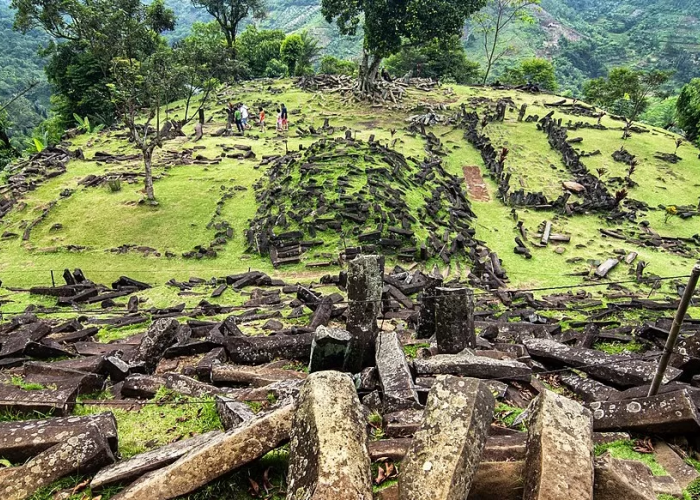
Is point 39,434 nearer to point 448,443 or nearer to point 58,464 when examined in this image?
point 58,464

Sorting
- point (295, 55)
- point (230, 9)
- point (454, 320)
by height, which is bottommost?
point (454, 320)

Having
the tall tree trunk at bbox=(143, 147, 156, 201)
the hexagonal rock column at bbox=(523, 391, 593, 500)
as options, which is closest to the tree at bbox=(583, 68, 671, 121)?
the tall tree trunk at bbox=(143, 147, 156, 201)

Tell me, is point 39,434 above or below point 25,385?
above

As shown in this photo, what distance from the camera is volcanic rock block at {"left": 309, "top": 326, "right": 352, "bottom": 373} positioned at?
589 centimetres

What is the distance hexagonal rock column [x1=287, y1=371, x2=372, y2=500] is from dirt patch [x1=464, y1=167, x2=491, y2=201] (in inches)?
798

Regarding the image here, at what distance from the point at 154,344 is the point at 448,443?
5565 mm

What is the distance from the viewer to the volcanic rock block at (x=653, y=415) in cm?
409

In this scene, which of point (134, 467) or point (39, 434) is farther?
point (39, 434)

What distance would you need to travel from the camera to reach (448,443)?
280 cm

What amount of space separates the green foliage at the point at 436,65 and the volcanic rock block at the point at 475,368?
165ft

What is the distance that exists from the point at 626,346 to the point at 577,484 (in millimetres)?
6346

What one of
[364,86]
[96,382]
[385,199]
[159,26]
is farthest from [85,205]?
[159,26]

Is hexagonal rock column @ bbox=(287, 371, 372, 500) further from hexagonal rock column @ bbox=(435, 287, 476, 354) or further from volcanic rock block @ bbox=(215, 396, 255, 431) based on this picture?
hexagonal rock column @ bbox=(435, 287, 476, 354)

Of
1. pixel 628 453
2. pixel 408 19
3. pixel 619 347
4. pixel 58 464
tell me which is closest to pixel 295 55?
pixel 408 19
